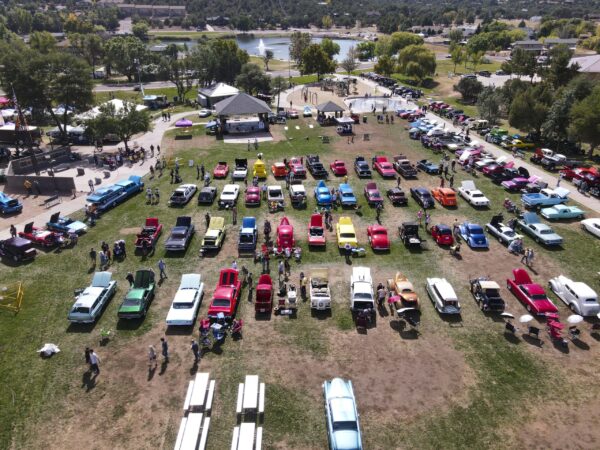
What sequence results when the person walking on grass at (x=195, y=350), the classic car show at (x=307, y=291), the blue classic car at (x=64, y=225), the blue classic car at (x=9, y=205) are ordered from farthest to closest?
the blue classic car at (x=9, y=205)
the blue classic car at (x=64, y=225)
the person walking on grass at (x=195, y=350)
the classic car show at (x=307, y=291)

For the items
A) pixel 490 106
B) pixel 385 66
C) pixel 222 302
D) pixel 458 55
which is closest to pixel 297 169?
pixel 222 302

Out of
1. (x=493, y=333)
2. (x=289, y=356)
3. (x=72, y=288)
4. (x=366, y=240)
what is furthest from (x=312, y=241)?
(x=72, y=288)

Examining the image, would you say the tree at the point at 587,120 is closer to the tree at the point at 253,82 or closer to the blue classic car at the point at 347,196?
the blue classic car at the point at 347,196

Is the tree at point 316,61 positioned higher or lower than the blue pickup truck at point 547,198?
higher

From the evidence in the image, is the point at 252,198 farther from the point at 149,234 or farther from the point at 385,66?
the point at 385,66

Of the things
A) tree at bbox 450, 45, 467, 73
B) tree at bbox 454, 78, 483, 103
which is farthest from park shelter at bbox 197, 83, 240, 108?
tree at bbox 450, 45, 467, 73

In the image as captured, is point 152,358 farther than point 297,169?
No

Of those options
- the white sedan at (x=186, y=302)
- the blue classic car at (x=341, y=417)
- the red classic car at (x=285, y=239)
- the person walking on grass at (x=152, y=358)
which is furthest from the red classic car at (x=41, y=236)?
the blue classic car at (x=341, y=417)
